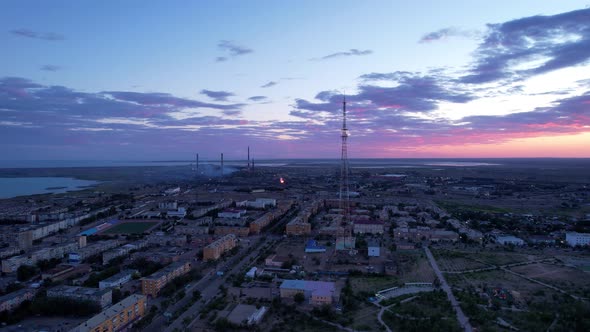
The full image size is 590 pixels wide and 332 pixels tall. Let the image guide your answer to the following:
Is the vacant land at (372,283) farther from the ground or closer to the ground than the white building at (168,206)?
closer to the ground

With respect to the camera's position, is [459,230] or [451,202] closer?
[459,230]

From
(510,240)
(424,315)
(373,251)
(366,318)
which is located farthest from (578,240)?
(366,318)

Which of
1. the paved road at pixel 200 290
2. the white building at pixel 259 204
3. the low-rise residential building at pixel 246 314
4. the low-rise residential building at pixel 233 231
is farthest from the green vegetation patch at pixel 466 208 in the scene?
the low-rise residential building at pixel 246 314

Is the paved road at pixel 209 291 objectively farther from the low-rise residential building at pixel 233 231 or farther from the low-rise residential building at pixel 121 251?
the low-rise residential building at pixel 121 251

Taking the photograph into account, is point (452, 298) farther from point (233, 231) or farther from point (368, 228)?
point (233, 231)

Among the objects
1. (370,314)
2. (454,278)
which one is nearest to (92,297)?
(370,314)

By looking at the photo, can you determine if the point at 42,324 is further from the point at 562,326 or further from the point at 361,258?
the point at 562,326

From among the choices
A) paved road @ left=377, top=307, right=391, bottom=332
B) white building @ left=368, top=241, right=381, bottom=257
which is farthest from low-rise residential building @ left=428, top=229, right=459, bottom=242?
paved road @ left=377, top=307, right=391, bottom=332
